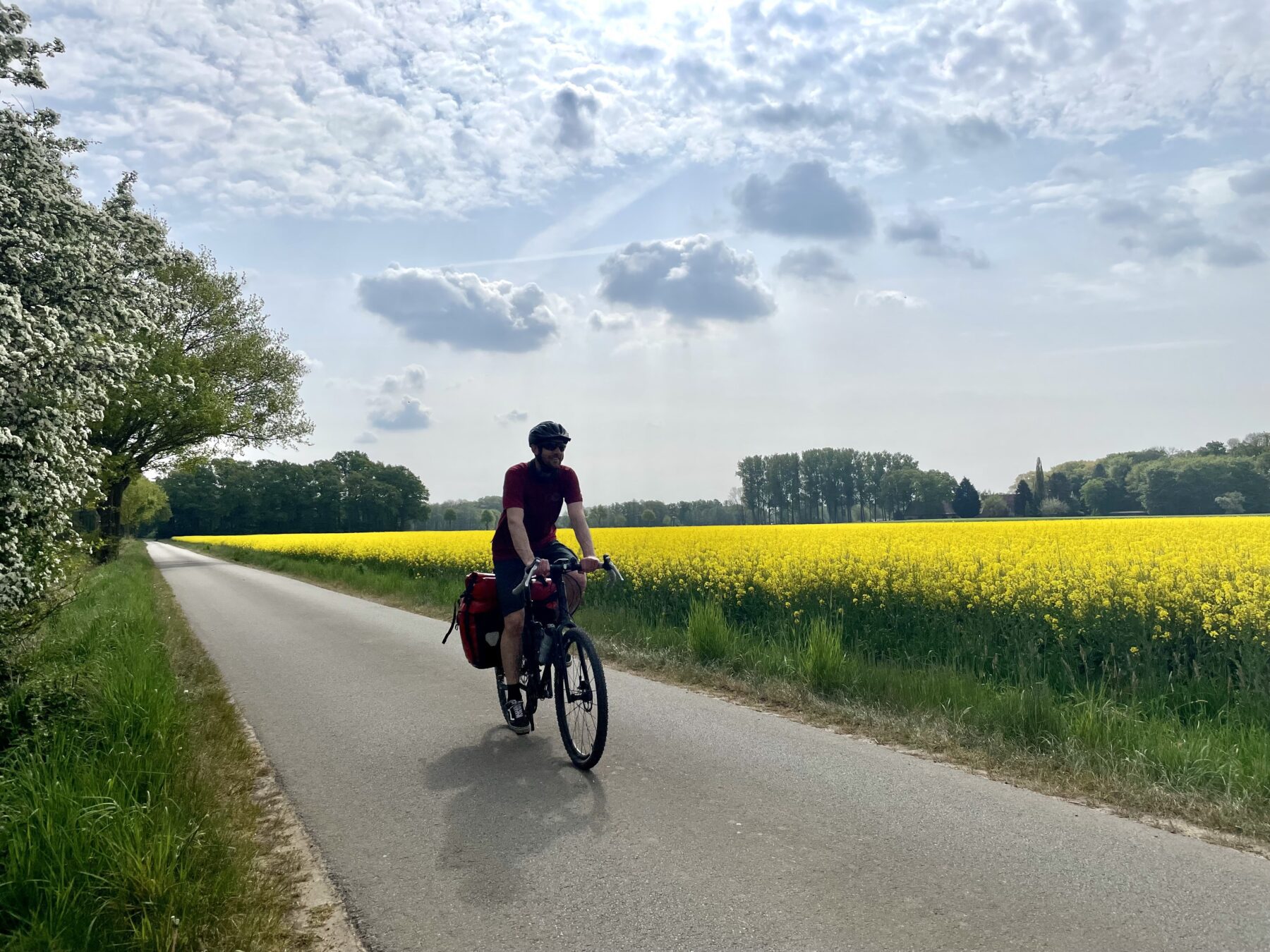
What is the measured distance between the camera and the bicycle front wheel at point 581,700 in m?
5.07

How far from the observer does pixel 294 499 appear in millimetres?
114125

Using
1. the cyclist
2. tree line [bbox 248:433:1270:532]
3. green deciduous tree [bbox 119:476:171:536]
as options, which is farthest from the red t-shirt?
green deciduous tree [bbox 119:476:171:536]

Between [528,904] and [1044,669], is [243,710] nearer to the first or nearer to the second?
[528,904]

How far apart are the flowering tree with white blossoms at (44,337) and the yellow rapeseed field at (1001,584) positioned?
7291mm

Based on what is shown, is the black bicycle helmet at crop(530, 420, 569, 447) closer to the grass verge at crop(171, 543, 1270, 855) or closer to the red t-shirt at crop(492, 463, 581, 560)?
the red t-shirt at crop(492, 463, 581, 560)

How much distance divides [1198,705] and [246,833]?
6.93 meters

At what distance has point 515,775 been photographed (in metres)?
5.20

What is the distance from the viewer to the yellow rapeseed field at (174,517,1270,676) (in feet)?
23.5

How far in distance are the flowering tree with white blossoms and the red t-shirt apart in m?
3.37

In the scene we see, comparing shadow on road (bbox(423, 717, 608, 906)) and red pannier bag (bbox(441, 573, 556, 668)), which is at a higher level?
red pannier bag (bbox(441, 573, 556, 668))

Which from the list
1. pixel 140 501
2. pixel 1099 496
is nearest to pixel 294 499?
pixel 140 501

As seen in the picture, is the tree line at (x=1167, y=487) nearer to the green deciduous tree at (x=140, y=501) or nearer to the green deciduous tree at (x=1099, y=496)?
the green deciduous tree at (x=1099, y=496)

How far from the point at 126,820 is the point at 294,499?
393 ft

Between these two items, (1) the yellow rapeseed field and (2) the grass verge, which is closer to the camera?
(2) the grass verge
